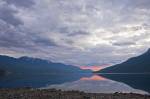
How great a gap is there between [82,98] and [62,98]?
3.28 metres

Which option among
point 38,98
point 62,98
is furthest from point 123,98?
point 38,98

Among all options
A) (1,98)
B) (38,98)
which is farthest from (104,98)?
(1,98)

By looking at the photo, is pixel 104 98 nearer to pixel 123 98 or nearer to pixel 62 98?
pixel 123 98

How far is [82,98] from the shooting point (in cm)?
3678

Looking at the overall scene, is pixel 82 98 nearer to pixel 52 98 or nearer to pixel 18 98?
pixel 52 98

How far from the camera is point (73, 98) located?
1432 inches

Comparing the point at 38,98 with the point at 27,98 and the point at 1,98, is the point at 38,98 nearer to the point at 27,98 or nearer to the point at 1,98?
the point at 27,98

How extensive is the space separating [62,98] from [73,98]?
1.78 meters

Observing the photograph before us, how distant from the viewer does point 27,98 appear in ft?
118

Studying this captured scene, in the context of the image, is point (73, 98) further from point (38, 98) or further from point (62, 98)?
point (38, 98)

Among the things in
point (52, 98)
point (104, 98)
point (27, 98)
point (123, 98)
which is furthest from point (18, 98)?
point (123, 98)

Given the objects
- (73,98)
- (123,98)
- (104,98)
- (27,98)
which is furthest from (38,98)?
(123,98)

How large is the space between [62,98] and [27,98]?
5569 mm

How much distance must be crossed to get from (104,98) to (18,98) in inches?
551
